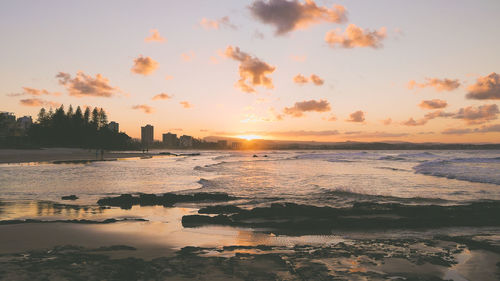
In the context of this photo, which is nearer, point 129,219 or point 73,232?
point 73,232

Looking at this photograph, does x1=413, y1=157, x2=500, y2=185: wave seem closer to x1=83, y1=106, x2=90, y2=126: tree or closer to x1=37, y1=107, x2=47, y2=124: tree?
x1=83, y1=106, x2=90, y2=126: tree

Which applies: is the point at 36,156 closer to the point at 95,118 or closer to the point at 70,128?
the point at 70,128

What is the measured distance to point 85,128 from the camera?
125 m

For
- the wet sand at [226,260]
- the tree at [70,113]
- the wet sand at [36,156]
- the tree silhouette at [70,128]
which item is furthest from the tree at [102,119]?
the wet sand at [226,260]

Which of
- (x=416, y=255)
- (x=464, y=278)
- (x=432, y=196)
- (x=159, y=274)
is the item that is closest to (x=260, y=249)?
(x=159, y=274)

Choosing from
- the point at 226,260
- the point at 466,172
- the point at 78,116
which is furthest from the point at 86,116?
the point at 226,260

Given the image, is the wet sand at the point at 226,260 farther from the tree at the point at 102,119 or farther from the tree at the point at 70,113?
the tree at the point at 102,119

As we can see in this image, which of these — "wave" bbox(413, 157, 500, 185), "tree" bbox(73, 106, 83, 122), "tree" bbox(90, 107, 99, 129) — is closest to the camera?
"wave" bbox(413, 157, 500, 185)

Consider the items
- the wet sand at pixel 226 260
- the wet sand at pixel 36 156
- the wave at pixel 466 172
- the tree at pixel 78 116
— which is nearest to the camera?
the wet sand at pixel 226 260

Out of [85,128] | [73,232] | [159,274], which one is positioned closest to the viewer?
[159,274]

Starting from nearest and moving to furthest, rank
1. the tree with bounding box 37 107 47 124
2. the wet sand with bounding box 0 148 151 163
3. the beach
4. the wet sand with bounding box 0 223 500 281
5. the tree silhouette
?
the wet sand with bounding box 0 223 500 281, the beach, the wet sand with bounding box 0 148 151 163, the tree silhouette, the tree with bounding box 37 107 47 124

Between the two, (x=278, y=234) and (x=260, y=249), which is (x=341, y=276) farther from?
(x=278, y=234)

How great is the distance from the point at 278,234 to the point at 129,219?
234 inches

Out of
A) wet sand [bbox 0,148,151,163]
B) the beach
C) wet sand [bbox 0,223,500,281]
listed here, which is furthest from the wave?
wet sand [bbox 0,148,151,163]
